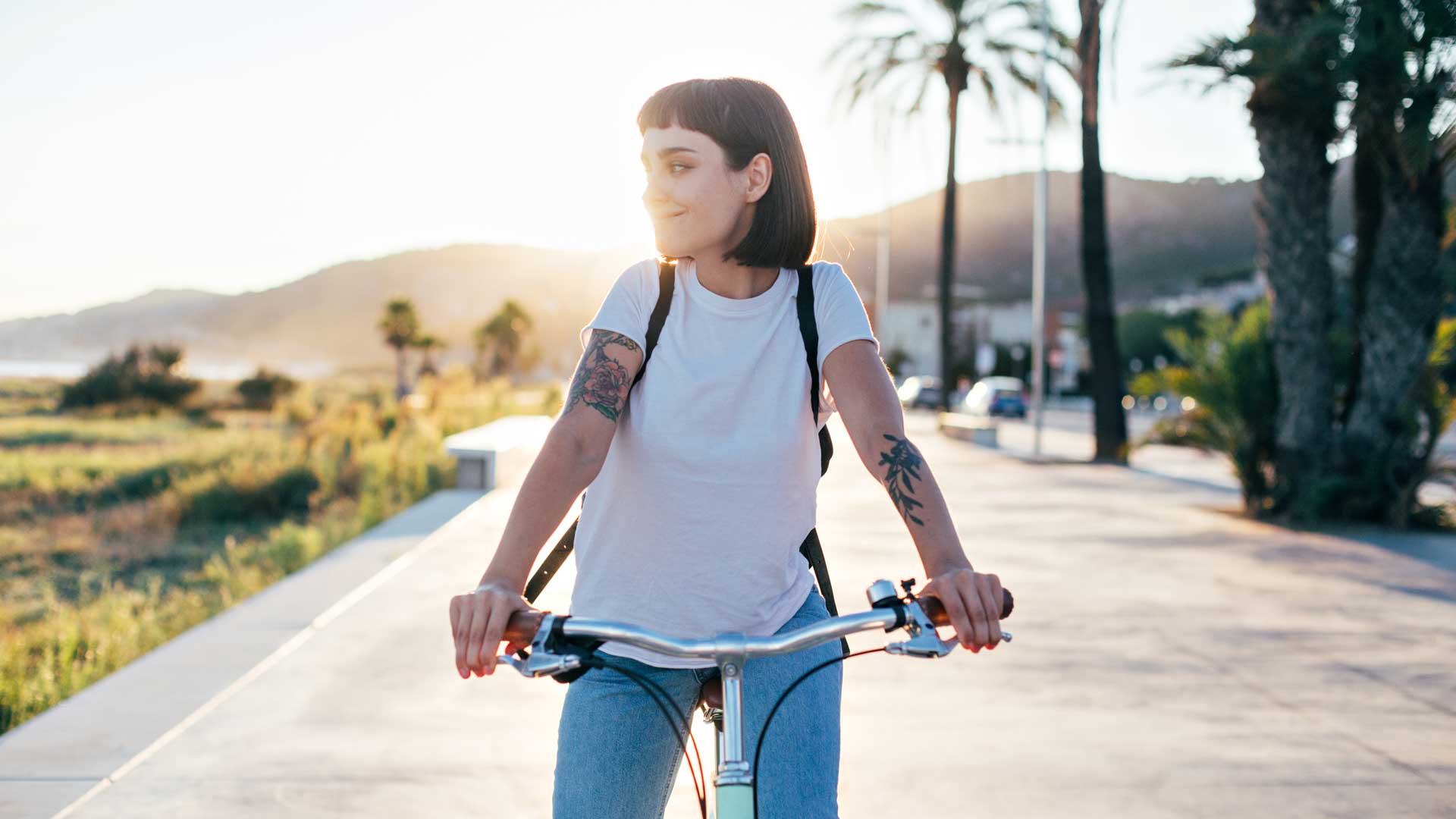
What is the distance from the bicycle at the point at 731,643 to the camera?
1.74 meters

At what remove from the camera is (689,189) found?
2.12 metres

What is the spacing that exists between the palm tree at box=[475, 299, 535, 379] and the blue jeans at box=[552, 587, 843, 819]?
74249mm

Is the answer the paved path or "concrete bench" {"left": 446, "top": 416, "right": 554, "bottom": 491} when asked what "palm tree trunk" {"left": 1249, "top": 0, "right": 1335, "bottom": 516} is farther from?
"concrete bench" {"left": 446, "top": 416, "right": 554, "bottom": 491}

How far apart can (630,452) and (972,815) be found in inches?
94.1

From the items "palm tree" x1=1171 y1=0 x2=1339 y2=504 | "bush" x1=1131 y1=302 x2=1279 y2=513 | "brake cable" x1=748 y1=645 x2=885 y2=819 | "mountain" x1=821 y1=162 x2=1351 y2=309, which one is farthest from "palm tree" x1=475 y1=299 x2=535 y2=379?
"mountain" x1=821 y1=162 x2=1351 y2=309

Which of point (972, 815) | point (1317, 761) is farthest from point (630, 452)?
point (1317, 761)

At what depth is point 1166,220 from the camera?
18638cm

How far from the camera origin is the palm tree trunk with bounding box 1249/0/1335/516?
456 inches

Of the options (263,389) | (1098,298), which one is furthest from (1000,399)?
(263,389)

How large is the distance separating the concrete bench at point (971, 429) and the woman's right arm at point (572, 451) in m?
23.7

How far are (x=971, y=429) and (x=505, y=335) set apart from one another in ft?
173

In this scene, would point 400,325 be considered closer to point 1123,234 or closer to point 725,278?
point 725,278

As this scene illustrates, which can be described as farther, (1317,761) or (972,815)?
(1317,761)

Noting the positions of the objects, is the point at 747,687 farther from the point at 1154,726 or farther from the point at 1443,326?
the point at 1443,326
